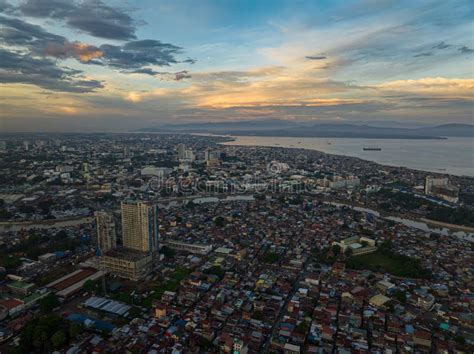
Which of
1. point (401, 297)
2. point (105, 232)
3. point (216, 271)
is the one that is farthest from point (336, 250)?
point (105, 232)

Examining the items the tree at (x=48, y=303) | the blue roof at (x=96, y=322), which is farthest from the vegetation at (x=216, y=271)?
the tree at (x=48, y=303)

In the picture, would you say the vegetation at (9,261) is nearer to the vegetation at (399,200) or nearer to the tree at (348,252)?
the tree at (348,252)

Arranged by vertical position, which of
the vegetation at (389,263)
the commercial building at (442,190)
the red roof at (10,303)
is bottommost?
the vegetation at (389,263)

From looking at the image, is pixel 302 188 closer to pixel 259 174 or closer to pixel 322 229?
pixel 259 174

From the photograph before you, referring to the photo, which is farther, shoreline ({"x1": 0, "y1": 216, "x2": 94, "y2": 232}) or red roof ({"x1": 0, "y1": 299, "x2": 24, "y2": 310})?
shoreline ({"x1": 0, "y1": 216, "x2": 94, "y2": 232})

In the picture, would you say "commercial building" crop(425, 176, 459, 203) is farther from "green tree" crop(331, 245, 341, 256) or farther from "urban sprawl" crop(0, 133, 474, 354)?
"green tree" crop(331, 245, 341, 256)

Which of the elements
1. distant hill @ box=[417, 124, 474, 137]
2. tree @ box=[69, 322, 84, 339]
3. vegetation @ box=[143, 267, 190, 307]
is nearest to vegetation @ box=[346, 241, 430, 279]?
vegetation @ box=[143, 267, 190, 307]

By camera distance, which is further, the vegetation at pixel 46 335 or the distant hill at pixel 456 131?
the distant hill at pixel 456 131

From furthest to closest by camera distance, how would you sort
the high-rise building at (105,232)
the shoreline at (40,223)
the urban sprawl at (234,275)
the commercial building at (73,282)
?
the shoreline at (40,223) < the high-rise building at (105,232) < the commercial building at (73,282) < the urban sprawl at (234,275)
